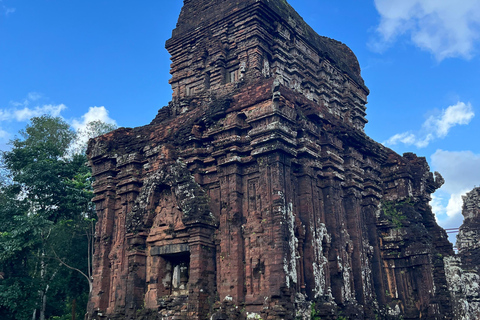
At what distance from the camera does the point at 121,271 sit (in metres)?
11.8

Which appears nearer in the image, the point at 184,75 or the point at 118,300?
the point at 118,300

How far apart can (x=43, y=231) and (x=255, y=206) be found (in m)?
12.3

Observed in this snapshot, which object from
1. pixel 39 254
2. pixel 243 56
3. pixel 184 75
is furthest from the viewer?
pixel 39 254

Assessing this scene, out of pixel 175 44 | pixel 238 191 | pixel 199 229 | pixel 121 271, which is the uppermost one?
pixel 175 44

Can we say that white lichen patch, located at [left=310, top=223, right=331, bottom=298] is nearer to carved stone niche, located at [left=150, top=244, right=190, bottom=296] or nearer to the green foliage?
carved stone niche, located at [left=150, top=244, right=190, bottom=296]

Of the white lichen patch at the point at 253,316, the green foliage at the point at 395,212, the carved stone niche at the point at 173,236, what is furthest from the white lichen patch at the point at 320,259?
the green foliage at the point at 395,212

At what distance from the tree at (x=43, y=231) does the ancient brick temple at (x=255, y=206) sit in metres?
6.70

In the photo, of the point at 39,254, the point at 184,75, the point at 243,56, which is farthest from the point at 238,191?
the point at 39,254

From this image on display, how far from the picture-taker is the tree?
17531 mm

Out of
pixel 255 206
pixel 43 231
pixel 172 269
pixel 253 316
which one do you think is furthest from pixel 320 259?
pixel 43 231

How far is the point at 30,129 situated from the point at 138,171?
15937 mm

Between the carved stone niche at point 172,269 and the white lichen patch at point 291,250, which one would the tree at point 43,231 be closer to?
the carved stone niche at point 172,269

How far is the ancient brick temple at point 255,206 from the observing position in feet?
32.8

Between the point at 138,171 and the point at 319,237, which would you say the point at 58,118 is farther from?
the point at 319,237
